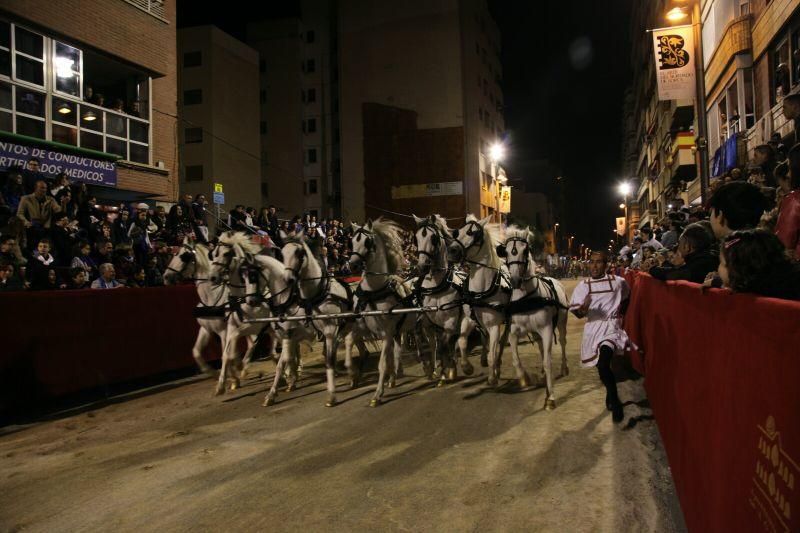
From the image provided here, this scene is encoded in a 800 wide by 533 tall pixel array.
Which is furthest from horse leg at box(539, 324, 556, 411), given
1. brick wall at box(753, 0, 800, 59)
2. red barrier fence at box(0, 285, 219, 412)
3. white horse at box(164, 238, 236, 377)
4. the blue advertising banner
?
the blue advertising banner

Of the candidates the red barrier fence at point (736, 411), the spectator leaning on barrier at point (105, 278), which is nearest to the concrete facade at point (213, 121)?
the spectator leaning on barrier at point (105, 278)

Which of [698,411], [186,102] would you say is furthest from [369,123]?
[698,411]

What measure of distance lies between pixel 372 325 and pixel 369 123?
43105mm

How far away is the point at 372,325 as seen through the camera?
27.1 ft

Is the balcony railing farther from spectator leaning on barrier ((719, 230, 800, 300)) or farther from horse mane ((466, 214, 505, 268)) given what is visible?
spectator leaning on barrier ((719, 230, 800, 300))

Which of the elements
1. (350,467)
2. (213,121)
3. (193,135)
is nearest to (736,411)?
(350,467)

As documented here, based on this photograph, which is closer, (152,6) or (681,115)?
(152,6)

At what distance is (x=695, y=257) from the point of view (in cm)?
516

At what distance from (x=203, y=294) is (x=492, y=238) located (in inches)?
210

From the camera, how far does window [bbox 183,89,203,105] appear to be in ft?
134

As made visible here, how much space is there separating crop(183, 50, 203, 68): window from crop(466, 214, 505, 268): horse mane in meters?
39.5

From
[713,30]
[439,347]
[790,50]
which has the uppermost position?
[713,30]

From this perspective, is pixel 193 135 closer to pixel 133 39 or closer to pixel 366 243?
pixel 133 39

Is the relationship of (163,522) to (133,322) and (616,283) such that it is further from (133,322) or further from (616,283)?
(133,322)
